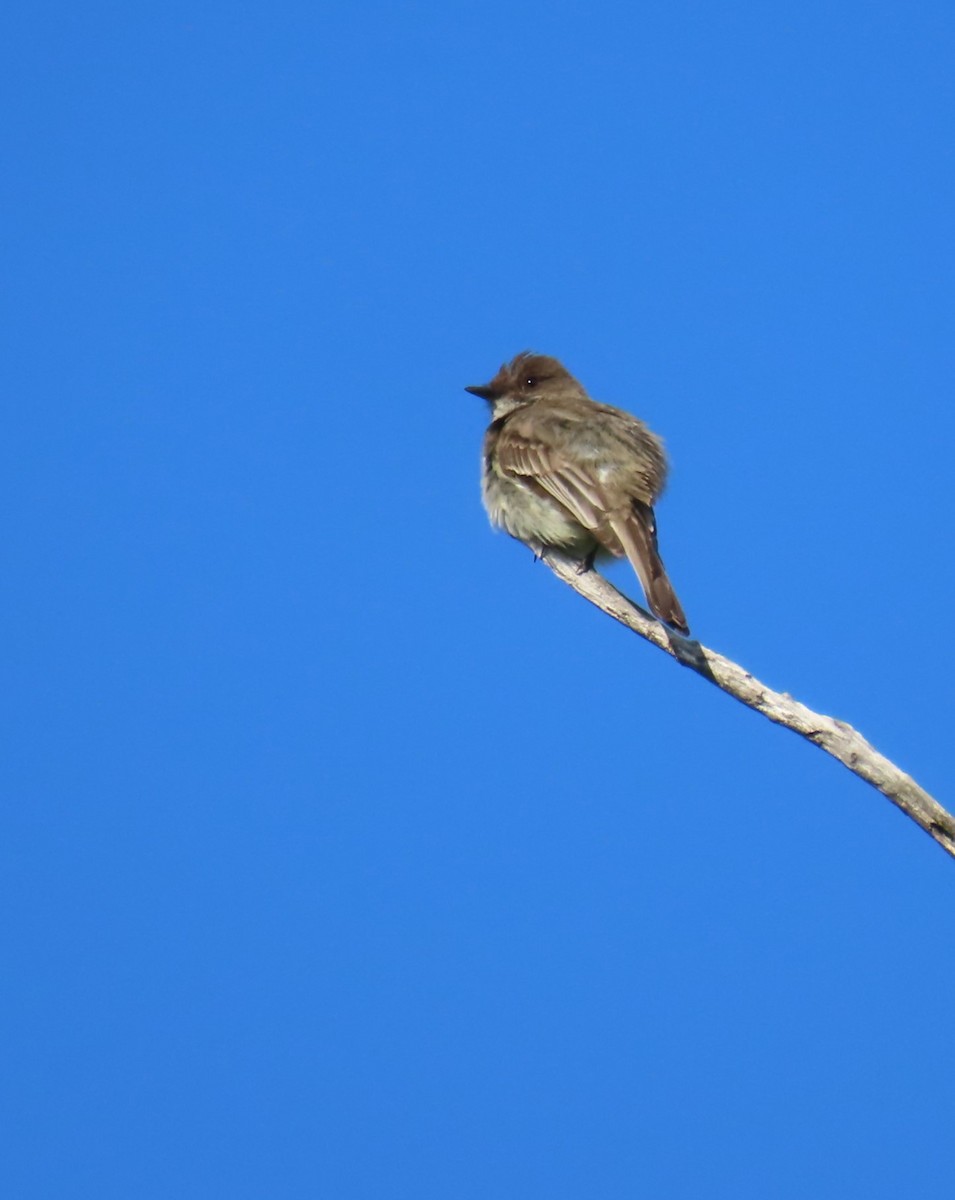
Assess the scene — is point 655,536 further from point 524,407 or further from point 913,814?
point 913,814

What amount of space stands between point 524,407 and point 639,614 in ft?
9.89

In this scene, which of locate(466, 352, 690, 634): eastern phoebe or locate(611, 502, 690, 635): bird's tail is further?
locate(466, 352, 690, 634): eastern phoebe

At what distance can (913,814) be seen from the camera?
543cm

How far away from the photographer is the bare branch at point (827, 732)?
5422 millimetres

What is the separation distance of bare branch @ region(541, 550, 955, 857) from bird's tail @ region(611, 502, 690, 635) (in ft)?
0.85

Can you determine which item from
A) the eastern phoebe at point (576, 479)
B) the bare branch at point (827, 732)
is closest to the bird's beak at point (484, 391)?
the eastern phoebe at point (576, 479)

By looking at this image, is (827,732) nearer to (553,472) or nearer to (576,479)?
(576,479)

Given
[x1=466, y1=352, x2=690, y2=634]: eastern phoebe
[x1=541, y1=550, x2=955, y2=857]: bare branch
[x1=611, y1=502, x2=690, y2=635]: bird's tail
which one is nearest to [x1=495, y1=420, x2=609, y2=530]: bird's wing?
[x1=466, y1=352, x2=690, y2=634]: eastern phoebe

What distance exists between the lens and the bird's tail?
7.07 meters

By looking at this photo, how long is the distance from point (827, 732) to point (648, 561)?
226 centimetres

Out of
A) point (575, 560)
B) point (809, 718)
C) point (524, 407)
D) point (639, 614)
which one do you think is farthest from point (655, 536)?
point (809, 718)

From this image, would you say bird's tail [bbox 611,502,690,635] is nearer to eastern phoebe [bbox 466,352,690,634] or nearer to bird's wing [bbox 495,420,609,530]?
eastern phoebe [bbox 466,352,690,634]

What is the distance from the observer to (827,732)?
5.62 meters

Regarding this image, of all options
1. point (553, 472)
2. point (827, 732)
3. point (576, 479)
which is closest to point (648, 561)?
point (576, 479)
